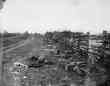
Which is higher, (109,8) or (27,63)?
(109,8)

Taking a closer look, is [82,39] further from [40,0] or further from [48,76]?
[40,0]

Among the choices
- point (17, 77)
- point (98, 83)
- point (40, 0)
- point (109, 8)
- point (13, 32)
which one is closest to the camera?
point (98, 83)

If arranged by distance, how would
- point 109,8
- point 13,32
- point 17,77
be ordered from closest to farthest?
1. point 109,8
2. point 17,77
3. point 13,32

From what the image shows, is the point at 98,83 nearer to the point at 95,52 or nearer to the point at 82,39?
the point at 95,52

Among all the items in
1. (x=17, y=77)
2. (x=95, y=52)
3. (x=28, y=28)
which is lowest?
(x=17, y=77)

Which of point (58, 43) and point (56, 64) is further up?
point (58, 43)

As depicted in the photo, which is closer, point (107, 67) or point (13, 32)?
point (107, 67)

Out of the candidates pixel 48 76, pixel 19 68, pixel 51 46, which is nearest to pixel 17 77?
pixel 19 68

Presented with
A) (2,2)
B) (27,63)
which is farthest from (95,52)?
(2,2)
